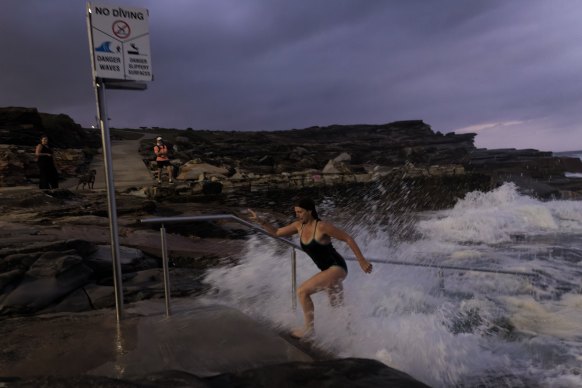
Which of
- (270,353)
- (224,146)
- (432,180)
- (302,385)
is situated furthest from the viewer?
(224,146)

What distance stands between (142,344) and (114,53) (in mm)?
2636

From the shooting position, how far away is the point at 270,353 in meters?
3.61

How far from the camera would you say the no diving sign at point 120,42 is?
3.91 metres

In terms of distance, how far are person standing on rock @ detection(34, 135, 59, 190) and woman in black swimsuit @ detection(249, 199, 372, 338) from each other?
9.70 meters

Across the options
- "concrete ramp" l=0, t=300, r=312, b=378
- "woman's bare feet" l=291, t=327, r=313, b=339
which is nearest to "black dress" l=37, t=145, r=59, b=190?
"concrete ramp" l=0, t=300, r=312, b=378

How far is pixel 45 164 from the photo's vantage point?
1189 cm

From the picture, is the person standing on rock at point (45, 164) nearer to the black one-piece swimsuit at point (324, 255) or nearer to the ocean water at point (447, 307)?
the ocean water at point (447, 307)

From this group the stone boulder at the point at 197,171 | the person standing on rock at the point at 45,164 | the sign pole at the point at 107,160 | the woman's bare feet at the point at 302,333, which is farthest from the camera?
the stone boulder at the point at 197,171

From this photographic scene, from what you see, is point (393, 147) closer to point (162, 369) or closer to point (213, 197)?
point (213, 197)

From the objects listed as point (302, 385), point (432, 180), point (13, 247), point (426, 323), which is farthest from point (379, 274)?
point (432, 180)

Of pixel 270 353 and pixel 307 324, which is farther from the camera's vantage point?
pixel 307 324

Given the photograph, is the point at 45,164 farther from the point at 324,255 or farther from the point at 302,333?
the point at 302,333

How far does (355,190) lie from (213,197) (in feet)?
31.1

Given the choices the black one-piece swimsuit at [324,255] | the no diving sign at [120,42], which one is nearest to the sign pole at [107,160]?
the no diving sign at [120,42]
